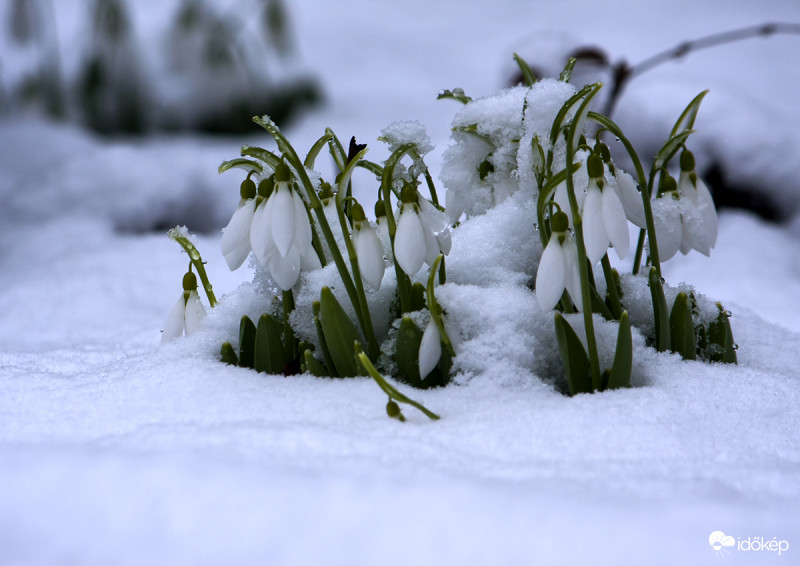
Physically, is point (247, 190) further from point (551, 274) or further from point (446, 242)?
point (551, 274)

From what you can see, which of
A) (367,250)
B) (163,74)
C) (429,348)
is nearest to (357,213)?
(367,250)

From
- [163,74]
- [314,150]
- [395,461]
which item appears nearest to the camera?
[395,461]

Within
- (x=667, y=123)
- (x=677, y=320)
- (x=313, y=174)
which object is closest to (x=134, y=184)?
(x=667, y=123)

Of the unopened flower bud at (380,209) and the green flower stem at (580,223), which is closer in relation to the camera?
the green flower stem at (580,223)

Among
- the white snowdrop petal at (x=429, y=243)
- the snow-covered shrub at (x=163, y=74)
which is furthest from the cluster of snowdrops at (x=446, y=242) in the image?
the snow-covered shrub at (x=163, y=74)

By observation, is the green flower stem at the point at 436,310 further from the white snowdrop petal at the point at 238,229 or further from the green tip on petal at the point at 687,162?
the green tip on petal at the point at 687,162

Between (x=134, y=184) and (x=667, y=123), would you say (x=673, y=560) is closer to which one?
(x=667, y=123)
